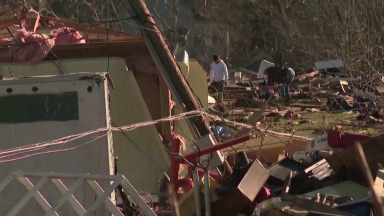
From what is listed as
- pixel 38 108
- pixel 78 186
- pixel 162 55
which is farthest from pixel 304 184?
pixel 38 108

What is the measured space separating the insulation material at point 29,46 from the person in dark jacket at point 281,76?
472 inches

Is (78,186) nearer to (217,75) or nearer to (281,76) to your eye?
(217,75)

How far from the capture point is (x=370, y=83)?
39.8 feet

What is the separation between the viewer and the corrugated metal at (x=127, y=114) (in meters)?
8.06

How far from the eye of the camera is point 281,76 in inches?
800

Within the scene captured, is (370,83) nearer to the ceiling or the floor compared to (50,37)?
nearer to the floor

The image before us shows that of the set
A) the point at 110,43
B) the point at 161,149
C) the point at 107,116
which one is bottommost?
the point at 161,149

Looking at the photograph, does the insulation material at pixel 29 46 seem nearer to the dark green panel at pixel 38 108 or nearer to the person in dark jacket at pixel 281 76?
the dark green panel at pixel 38 108

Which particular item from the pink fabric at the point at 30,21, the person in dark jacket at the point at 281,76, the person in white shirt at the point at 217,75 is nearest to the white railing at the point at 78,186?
the pink fabric at the point at 30,21

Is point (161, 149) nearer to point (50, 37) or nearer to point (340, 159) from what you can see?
point (50, 37)

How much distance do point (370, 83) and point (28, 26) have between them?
6072 millimetres

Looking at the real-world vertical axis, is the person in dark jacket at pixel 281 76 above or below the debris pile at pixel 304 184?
below

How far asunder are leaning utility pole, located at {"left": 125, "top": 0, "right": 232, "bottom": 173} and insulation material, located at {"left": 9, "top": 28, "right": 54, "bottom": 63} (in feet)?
5.71

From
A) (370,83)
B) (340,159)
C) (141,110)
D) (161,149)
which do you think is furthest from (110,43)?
(370,83)
